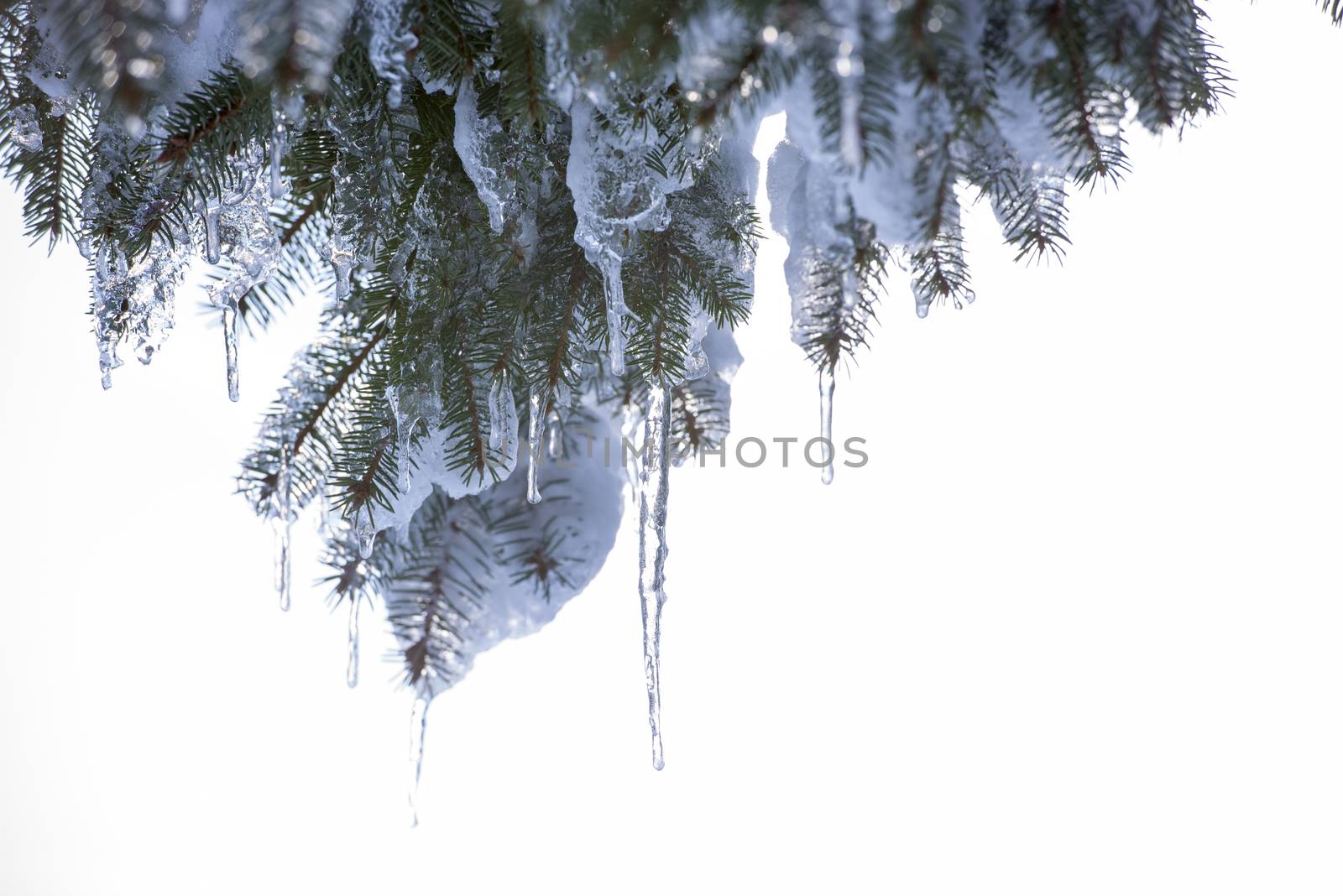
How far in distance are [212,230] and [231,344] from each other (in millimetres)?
139

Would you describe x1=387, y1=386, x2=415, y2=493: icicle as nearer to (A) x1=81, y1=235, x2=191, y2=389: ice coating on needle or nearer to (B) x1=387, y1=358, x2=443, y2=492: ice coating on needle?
(B) x1=387, y1=358, x2=443, y2=492: ice coating on needle

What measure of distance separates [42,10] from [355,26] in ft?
1.08

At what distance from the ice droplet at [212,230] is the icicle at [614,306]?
1.20 feet

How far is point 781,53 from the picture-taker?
490 millimetres

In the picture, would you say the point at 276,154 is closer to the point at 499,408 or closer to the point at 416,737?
the point at 499,408

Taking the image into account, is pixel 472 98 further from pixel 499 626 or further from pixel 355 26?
pixel 499 626

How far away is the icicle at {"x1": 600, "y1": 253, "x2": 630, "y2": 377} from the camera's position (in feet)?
2.52

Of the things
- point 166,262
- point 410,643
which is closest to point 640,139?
point 166,262

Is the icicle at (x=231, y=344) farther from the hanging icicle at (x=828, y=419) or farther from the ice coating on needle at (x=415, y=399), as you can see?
the hanging icicle at (x=828, y=419)

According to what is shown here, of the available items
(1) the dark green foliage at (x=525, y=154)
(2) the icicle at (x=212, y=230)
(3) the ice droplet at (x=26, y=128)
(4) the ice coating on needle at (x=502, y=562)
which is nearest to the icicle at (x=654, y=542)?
(1) the dark green foliage at (x=525, y=154)

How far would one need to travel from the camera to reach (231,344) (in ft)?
3.01

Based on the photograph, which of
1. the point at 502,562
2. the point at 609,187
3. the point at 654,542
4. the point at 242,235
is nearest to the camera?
the point at 609,187

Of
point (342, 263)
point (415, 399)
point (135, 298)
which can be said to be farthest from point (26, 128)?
point (415, 399)

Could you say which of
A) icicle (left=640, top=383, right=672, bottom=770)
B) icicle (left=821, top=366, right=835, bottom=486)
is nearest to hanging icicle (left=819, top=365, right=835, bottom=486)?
icicle (left=821, top=366, right=835, bottom=486)
